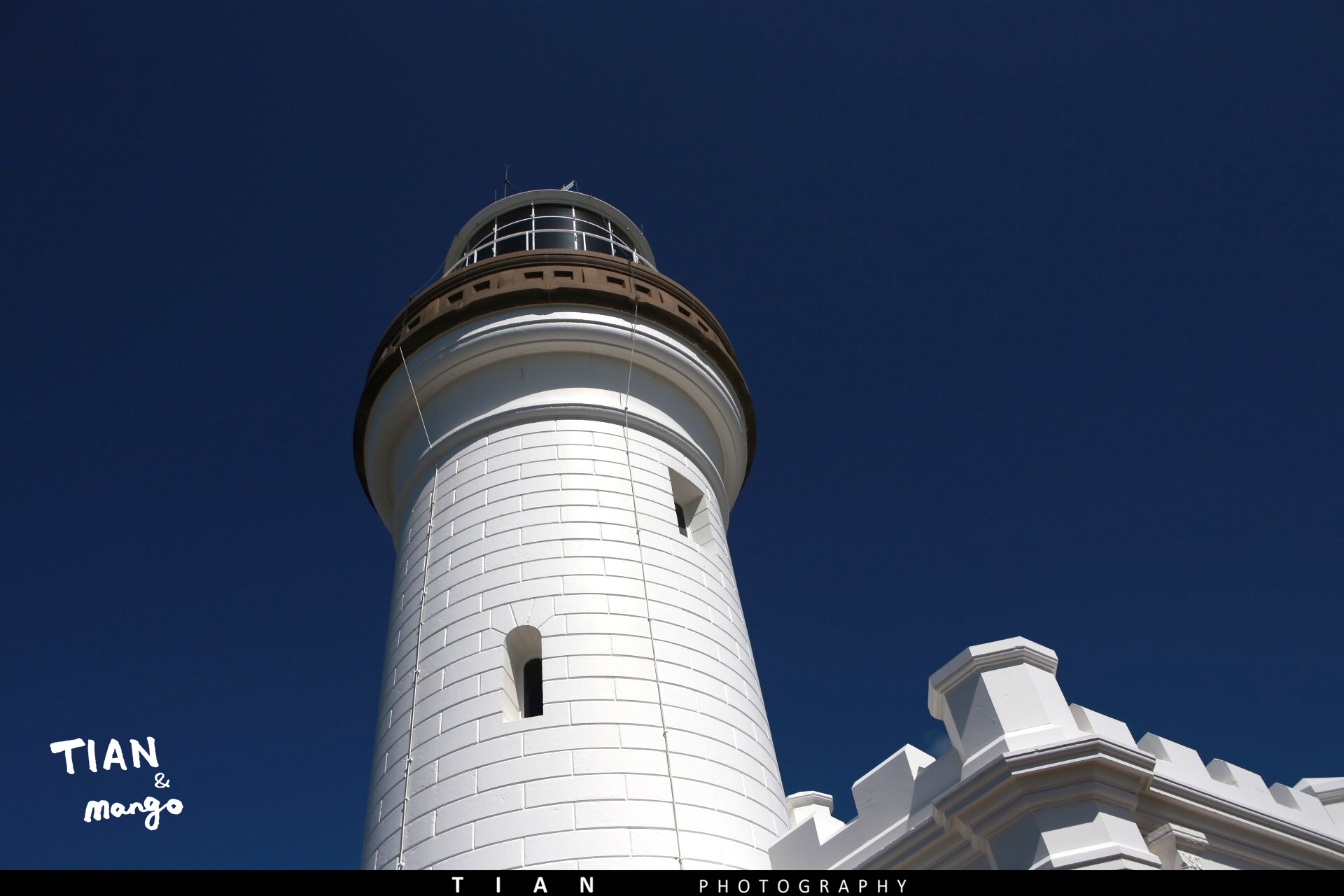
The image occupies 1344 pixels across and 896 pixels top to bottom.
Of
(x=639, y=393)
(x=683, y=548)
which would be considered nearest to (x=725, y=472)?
(x=639, y=393)

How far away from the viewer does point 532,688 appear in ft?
29.7

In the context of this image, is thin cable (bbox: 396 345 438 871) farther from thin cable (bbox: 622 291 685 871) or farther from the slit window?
the slit window

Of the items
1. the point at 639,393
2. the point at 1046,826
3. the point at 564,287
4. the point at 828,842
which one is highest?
the point at 564,287

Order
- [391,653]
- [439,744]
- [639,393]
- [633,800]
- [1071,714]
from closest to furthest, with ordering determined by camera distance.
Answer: [1071,714] → [633,800] → [439,744] → [391,653] → [639,393]

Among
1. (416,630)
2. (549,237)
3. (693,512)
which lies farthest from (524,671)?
(549,237)

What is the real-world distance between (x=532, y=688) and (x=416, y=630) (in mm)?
1466

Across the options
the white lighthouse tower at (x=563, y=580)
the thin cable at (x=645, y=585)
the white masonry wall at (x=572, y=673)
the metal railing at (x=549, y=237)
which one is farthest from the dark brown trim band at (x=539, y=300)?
the metal railing at (x=549, y=237)

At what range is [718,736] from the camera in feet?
28.7

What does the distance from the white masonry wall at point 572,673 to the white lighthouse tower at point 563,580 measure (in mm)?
21

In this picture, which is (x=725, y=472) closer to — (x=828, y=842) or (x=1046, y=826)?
(x=828, y=842)

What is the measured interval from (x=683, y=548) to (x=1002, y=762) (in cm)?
493

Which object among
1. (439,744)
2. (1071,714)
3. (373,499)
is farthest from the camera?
(373,499)

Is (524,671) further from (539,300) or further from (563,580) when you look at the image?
(539,300)

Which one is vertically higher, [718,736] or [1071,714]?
[718,736]
